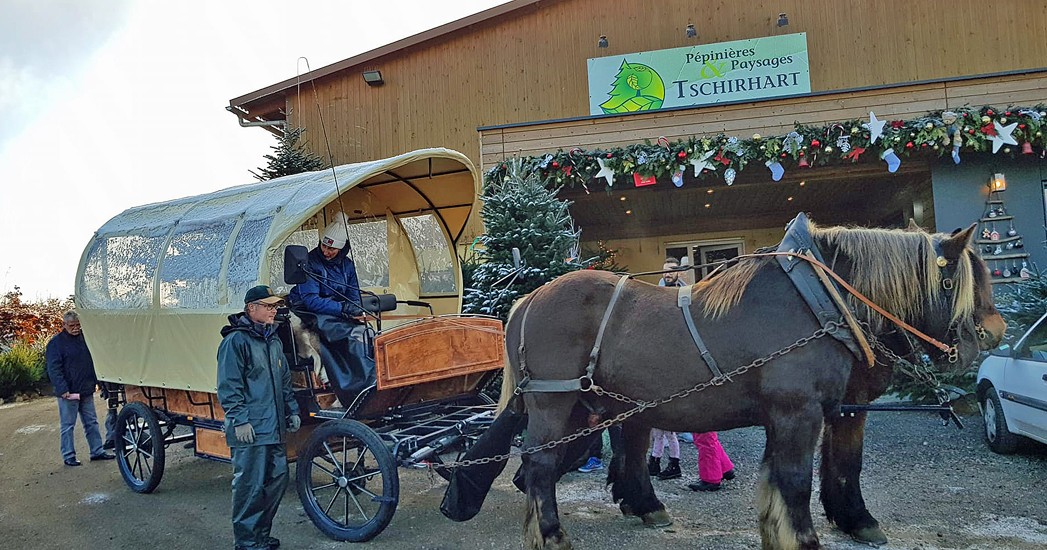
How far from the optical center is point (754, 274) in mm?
3742

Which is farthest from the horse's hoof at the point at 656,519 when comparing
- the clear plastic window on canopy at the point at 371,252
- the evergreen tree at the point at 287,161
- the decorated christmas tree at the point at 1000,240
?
the evergreen tree at the point at 287,161

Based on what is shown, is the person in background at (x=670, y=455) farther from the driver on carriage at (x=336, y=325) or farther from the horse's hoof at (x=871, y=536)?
the driver on carriage at (x=336, y=325)

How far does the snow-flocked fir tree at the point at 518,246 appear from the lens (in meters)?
7.43

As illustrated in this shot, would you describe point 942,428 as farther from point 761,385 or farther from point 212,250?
point 212,250

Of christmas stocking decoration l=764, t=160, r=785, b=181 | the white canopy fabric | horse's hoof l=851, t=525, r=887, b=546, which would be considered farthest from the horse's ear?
christmas stocking decoration l=764, t=160, r=785, b=181

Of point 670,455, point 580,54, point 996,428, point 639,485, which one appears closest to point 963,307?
point 639,485

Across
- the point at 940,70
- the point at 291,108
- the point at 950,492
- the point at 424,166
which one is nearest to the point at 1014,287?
the point at 950,492

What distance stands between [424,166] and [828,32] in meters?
8.82

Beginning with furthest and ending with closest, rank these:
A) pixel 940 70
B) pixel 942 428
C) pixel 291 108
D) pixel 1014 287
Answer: pixel 291 108
pixel 940 70
pixel 1014 287
pixel 942 428

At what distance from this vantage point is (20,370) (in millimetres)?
12992

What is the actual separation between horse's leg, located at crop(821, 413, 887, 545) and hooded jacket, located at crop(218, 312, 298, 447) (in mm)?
3533

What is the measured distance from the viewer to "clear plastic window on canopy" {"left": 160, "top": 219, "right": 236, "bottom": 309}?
205 inches

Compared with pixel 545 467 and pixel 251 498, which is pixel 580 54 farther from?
Answer: pixel 251 498

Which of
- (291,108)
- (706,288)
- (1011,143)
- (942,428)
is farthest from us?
(291,108)
